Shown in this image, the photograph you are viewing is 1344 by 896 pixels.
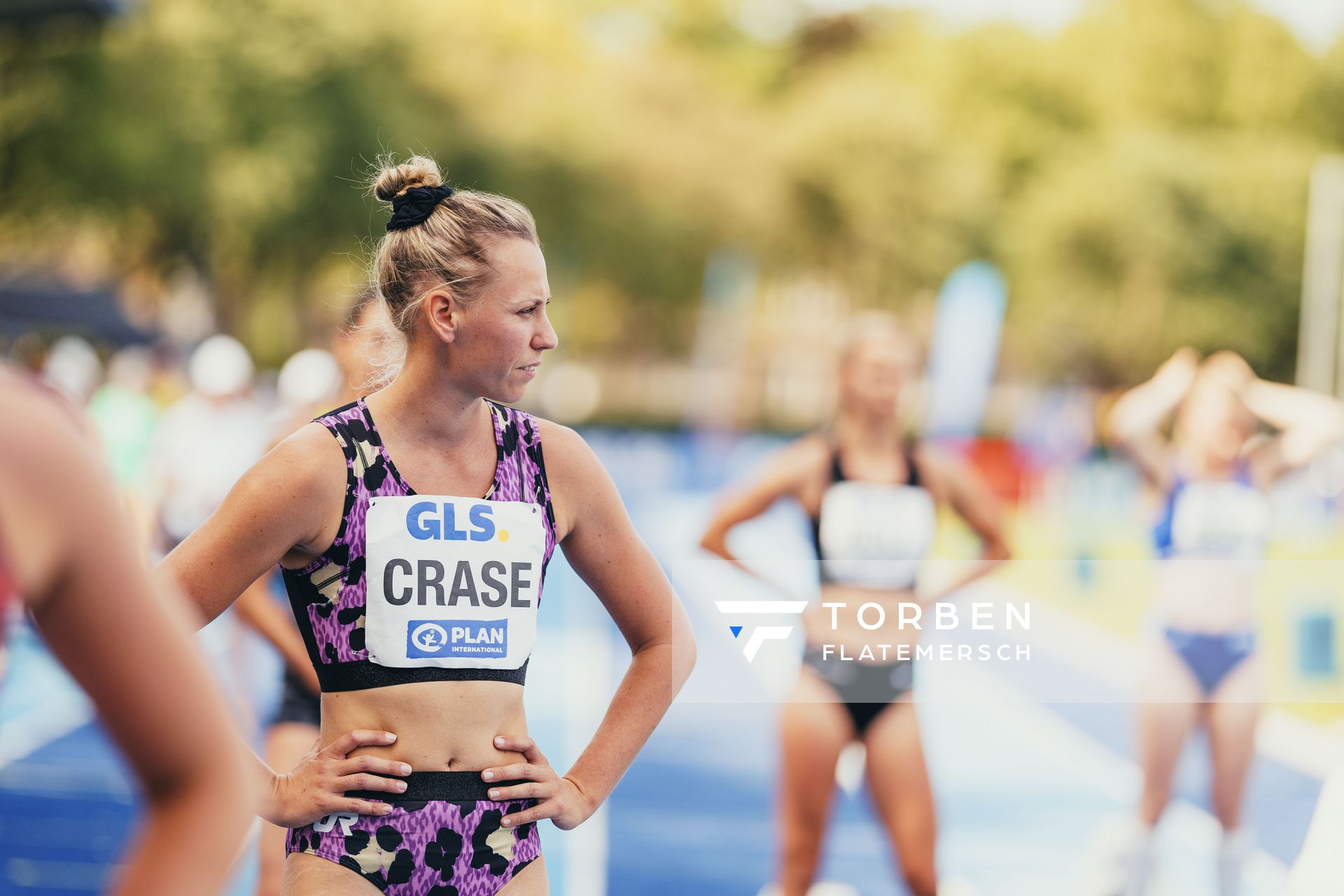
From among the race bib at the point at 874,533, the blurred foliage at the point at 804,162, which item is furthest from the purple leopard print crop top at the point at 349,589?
the blurred foliage at the point at 804,162

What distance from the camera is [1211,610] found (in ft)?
21.6

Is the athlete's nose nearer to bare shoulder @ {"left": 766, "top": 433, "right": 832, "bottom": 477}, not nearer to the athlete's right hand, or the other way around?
the athlete's right hand

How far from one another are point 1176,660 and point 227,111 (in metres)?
33.1

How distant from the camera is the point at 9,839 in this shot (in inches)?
301

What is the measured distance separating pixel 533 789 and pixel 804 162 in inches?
2179

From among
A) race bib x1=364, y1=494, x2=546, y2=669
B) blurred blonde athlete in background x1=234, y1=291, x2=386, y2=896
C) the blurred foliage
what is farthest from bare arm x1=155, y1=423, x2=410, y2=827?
the blurred foliage

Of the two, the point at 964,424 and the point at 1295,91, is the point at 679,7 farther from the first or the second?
the point at 964,424

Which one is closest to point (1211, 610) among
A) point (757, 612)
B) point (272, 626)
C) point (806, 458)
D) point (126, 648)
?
point (806, 458)

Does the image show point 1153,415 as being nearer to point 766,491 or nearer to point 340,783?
point 766,491

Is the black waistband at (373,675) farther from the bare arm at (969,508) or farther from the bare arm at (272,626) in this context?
the bare arm at (969,508)

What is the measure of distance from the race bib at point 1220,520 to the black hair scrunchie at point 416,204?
457 centimetres

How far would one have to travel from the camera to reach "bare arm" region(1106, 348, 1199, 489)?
7258mm

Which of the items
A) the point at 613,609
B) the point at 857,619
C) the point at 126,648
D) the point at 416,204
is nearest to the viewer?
the point at 126,648

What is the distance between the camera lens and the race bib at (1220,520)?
6.64 metres
